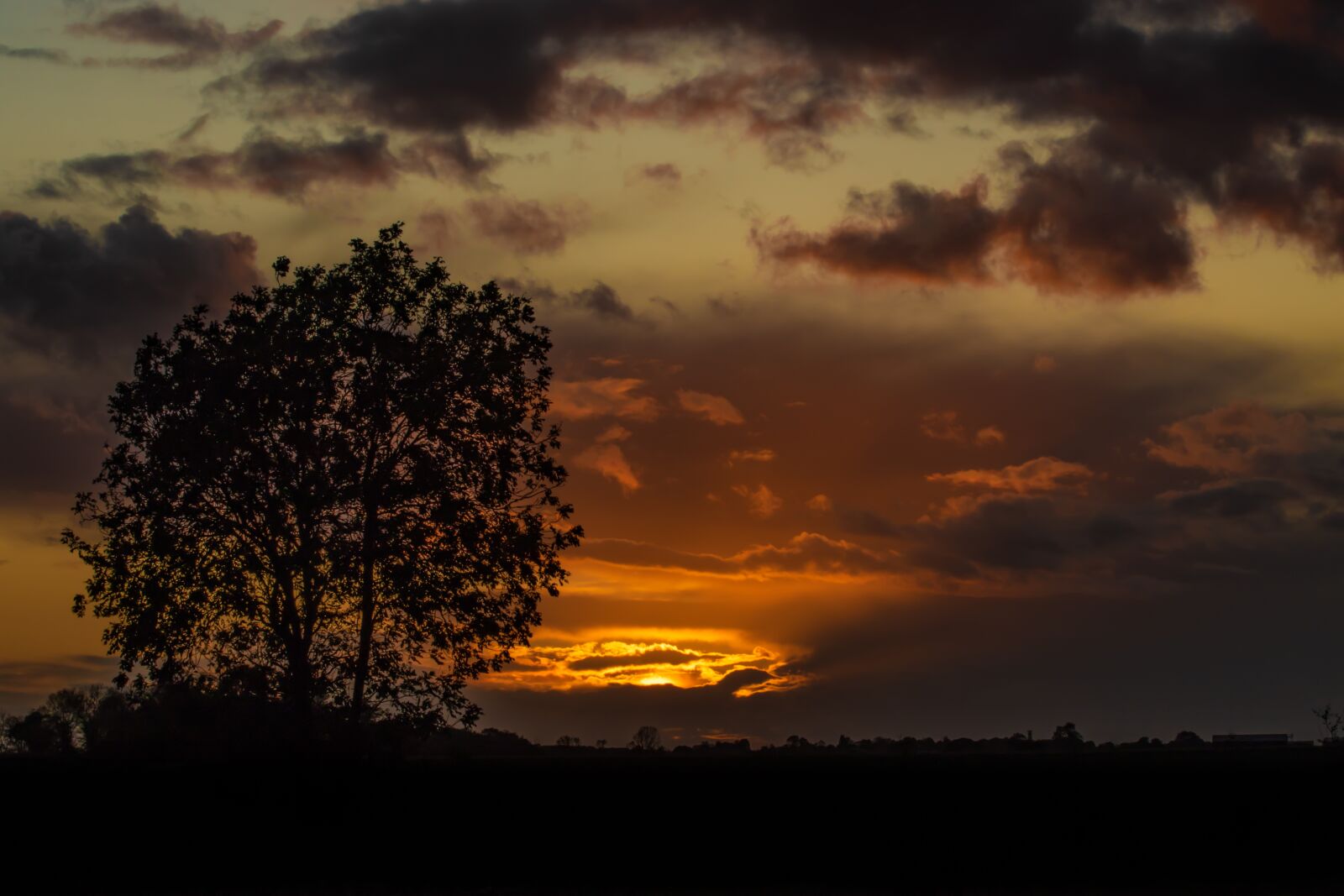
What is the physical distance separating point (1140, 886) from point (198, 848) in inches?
801

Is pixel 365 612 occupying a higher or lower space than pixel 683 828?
higher

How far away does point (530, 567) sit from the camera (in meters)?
39.6

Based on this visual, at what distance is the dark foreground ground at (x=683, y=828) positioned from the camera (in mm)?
29406

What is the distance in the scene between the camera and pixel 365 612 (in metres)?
38.4

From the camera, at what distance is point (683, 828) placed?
97.6 feet

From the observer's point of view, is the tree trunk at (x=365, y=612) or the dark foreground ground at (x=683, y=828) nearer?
the dark foreground ground at (x=683, y=828)

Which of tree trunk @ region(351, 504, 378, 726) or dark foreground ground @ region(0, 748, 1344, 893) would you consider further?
tree trunk @ region(351, 504, 378, 726)

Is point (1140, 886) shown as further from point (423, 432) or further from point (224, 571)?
point (224, 571)

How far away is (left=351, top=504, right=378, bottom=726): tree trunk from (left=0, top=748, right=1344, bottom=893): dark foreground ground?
6975 mm

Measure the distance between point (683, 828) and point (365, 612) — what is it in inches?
506

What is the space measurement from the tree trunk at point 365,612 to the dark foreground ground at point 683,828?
6.98 meters

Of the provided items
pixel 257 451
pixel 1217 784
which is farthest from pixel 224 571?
pixel 1217 784

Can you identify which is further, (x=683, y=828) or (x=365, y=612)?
(x=365, y=612)

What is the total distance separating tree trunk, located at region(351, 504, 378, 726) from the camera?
37.9 meters
